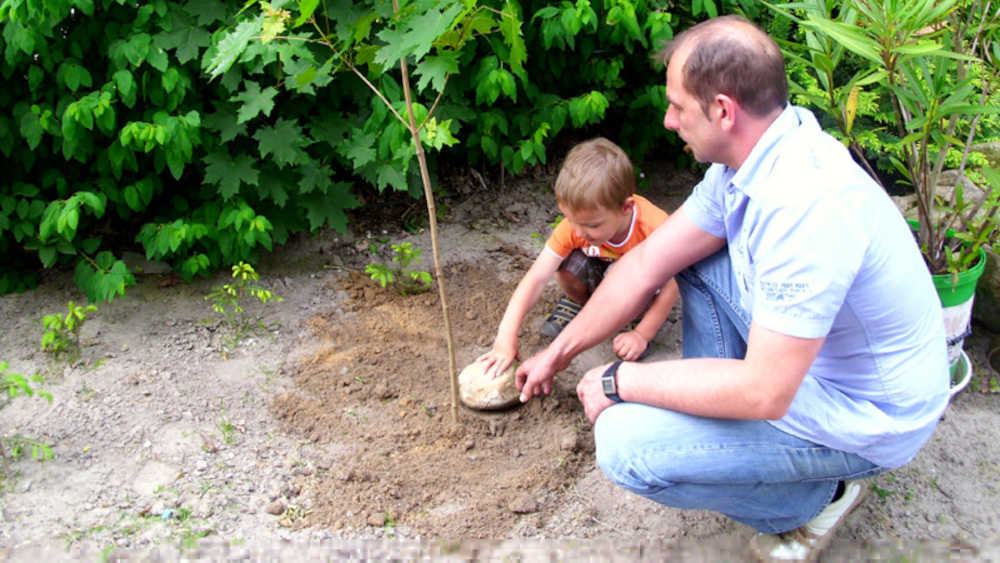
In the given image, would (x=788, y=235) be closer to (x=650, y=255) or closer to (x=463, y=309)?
(x=650, y=255)

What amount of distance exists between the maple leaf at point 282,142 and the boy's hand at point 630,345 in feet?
5.04

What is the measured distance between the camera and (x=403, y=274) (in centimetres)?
386

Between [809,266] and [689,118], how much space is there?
51 cm

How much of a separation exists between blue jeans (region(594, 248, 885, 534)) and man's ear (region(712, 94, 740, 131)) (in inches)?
29.9

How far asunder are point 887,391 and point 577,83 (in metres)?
2.62

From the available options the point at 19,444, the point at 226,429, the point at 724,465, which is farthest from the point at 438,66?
the point at 19,444

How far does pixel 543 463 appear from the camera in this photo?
2.80 m

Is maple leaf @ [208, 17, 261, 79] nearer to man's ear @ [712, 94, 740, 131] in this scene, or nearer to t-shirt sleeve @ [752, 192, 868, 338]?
man's ear @ [712, 94, 740, 131]

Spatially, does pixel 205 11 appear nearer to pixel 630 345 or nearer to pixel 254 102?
pixel 254 102

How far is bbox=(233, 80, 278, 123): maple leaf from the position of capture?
3207 millimetres

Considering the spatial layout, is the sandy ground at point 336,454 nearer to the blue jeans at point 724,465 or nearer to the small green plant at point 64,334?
the small green plant at point 64,334

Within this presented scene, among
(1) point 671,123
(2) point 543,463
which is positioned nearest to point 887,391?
(1) point 671,123

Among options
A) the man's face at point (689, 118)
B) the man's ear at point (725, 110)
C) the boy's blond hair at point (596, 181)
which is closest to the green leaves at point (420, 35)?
the man's face at point (689, 118)

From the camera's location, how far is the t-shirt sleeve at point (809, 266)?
180 centimetres
